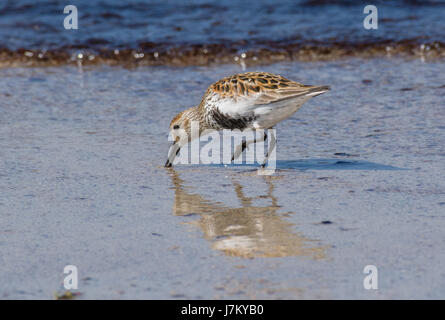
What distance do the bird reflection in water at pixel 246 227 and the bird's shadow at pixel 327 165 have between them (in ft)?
1.81

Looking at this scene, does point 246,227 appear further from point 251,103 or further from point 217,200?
point 251,103

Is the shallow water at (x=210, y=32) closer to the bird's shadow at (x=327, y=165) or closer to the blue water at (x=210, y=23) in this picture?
the blue water at (x=210, y=23)

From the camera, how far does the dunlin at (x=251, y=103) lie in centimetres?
589

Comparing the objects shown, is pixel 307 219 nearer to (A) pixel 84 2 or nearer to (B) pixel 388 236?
(B) pixel 388 236

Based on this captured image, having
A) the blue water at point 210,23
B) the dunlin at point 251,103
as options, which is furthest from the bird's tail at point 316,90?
the blue water at point 210,23

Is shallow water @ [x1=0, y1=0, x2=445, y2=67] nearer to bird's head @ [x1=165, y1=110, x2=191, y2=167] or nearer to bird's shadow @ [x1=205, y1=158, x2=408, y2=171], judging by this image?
bird's head @ [x1=165, y1=110, x2=191, y2=167]

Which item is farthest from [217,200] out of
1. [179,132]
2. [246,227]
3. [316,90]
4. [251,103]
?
[179,132]

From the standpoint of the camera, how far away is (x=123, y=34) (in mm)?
11578

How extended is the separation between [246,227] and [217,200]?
0.70 meters

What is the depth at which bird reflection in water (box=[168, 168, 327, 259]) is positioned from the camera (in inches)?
162

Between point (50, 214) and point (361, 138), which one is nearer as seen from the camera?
point (50, 214)

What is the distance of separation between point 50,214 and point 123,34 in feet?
23.4

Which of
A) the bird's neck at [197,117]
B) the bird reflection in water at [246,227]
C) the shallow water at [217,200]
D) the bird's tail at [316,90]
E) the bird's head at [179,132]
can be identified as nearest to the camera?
the shallow water at [217,200]
